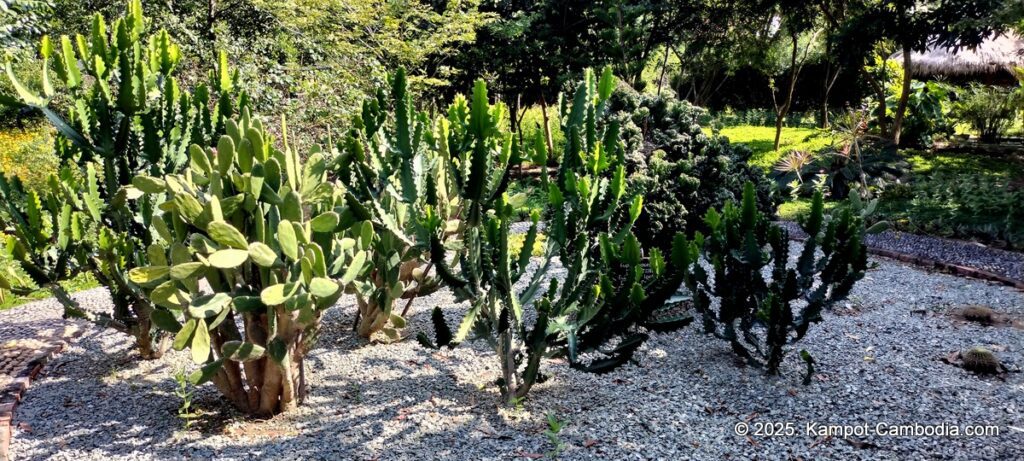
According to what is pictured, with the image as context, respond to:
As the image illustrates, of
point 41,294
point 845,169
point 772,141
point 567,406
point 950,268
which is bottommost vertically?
point 41,294

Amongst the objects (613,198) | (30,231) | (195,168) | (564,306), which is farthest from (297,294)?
(30,231)

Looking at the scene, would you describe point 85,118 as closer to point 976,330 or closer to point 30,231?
point 30,231

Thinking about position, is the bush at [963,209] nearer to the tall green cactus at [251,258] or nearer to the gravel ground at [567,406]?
the gravel ground at [567,406]

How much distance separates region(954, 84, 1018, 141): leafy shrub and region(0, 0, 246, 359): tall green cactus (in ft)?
40.6

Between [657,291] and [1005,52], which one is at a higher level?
[1005,52]

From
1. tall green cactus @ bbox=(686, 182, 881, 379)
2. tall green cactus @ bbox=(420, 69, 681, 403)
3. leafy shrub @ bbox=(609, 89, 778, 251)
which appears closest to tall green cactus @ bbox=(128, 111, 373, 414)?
tall green cactus @ bbox=(420, 69, 681, 403)

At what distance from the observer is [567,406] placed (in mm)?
3236

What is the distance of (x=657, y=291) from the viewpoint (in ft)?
9.89

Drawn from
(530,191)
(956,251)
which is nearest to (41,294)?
(530,191)

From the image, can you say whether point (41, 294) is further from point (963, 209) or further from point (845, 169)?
point (963, 209)

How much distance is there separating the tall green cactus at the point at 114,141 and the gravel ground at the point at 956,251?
6067mm

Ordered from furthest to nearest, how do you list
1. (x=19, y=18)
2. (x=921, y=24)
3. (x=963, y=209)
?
(x=921, y=24) → (x=19, y=18) → (x=963, y=209)

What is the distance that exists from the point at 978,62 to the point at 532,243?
16.1 meters

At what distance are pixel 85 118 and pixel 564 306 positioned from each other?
2463mm
